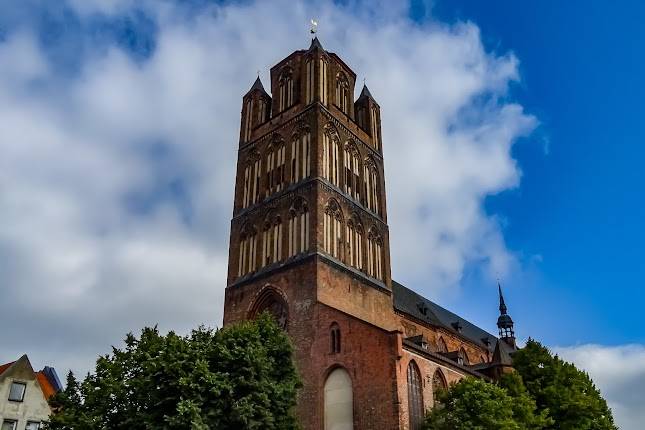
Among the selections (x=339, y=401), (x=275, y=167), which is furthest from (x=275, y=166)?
(x=339, y=401)

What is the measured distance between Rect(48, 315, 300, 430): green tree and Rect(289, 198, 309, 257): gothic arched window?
29.3 feet

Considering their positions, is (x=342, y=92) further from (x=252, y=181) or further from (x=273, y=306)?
(x=273, y=306)

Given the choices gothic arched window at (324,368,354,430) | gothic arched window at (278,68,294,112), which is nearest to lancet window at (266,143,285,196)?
gothic arched window at (278,68,294,112)

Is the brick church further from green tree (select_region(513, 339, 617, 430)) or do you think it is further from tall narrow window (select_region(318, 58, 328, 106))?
green tree (select_region(513, 339, 617, 430))

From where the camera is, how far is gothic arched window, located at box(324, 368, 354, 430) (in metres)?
27.1

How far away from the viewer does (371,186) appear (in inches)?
1544

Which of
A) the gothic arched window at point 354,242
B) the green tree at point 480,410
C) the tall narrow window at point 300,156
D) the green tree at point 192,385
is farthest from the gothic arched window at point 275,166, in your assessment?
the green tree at point 480,410

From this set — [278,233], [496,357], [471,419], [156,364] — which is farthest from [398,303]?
[156,364]

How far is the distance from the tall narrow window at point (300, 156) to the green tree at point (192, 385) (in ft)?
43.1

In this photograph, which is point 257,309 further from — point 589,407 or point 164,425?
point 589,407

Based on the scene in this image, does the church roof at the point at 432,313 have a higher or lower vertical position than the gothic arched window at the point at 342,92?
lower

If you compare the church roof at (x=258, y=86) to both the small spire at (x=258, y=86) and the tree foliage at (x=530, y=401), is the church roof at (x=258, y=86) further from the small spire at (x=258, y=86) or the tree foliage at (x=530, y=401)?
the tree foliage at (x=530, y=401)

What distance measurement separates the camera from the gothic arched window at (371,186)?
38.4 meters

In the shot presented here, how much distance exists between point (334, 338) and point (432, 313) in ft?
72.3
